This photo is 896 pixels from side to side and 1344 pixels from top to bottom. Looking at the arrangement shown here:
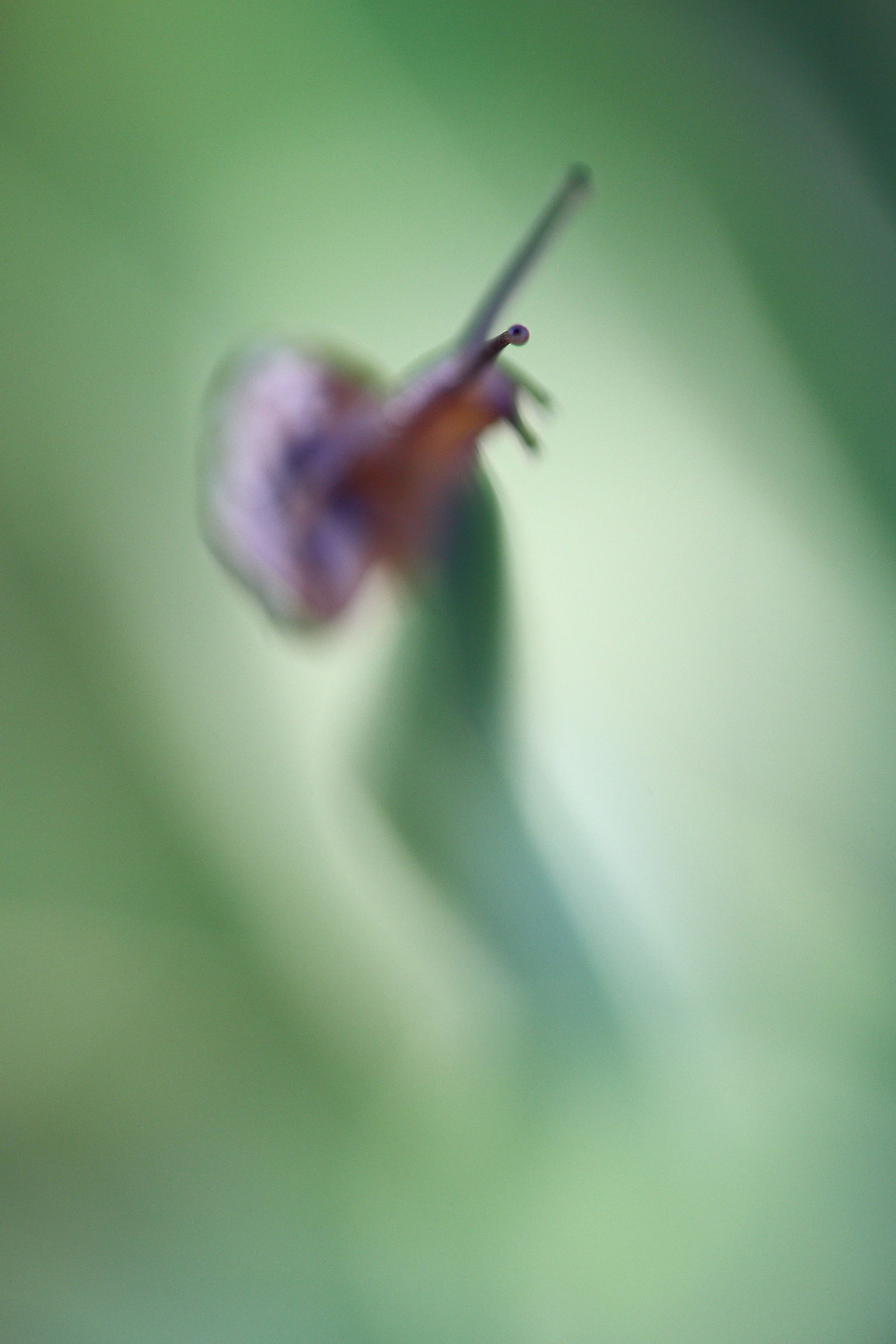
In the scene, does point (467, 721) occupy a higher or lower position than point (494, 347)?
lower

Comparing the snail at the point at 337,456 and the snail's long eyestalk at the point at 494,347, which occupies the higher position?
the snail's long eyestalk at the point at 494,347

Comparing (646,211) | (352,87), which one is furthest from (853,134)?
(352,87)

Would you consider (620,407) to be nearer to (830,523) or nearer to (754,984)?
(830,523)

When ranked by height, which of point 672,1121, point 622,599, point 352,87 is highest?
point 352,87

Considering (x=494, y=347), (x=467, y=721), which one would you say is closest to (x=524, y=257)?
(x=494, y=347)

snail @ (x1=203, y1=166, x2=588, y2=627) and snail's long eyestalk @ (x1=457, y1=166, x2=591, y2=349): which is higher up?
snail's long eyestalk @ (x1=457, y1=166, x2=591, y2=349)

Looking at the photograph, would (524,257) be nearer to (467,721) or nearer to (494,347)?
(494,347)
